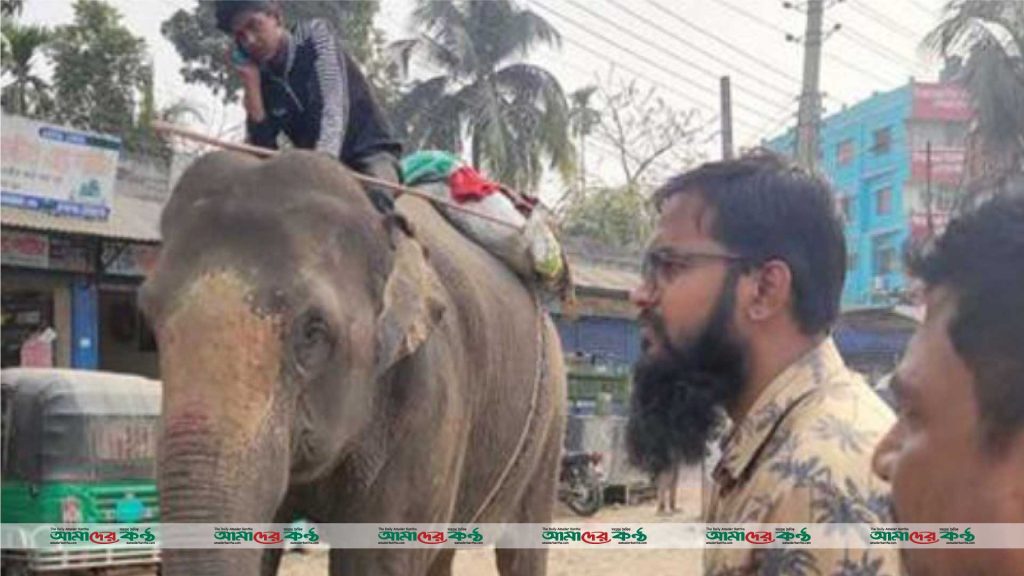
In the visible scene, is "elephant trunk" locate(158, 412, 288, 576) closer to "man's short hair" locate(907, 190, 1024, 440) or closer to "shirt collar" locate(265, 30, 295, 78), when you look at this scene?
"shirt collar" locate(265, 30, 295, 78)

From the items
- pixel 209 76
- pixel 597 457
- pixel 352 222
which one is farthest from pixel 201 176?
pixel 209 76

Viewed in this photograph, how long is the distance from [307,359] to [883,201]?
47154 mm

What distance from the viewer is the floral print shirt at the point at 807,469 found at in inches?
64.6

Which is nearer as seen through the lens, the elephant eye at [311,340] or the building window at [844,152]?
the elephant eye at [311,340]

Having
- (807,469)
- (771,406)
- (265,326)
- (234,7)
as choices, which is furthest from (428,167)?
(807,469)

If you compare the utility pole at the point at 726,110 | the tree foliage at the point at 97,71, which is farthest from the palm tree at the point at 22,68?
the utility pole at the point at 726,110

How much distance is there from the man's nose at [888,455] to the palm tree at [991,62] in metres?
20.4

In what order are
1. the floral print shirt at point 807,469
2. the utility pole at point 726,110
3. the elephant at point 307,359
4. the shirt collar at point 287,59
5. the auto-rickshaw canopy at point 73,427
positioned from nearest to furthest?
the floral print shirt at point 807,469, the elephant at point 307,359, the shirt collar at point 287,59, the auto-rickshaw canopy at point 73,427, the utility pole at point 726,110

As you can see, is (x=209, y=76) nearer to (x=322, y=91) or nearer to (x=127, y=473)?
(x=127, y=473)

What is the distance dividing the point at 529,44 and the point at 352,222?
23821 millimetres

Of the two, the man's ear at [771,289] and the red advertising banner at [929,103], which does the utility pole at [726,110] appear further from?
the red advertising banner at [929,103]

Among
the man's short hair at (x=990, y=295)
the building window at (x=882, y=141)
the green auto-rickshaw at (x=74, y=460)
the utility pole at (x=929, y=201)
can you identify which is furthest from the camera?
the building window at (x=882, y=141)

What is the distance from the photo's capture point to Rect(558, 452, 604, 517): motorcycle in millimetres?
16781

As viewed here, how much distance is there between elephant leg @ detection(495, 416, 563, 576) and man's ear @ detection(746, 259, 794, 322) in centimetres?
415
